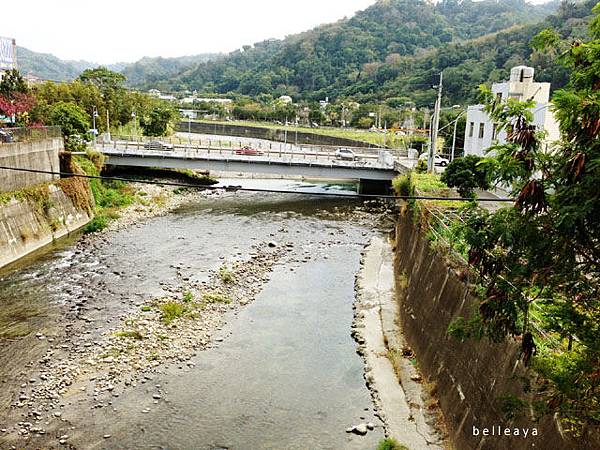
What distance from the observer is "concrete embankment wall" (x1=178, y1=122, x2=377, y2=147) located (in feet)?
267

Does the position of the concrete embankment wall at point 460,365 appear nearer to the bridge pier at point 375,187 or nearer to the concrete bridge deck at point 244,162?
the concrete bridge deck at point 244,162

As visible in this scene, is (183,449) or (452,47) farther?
(452,47)

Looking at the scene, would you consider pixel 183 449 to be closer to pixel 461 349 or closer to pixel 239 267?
pixel 461 349

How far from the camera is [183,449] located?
1165 centimetres

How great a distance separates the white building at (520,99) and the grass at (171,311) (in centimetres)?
1789

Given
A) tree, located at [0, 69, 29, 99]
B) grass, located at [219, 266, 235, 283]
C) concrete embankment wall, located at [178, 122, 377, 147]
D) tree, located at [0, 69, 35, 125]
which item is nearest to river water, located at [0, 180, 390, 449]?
grass, located at [219, 266, 235, 283]

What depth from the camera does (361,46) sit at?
506 ft

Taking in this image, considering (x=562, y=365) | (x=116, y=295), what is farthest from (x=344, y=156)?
(x=562, y=365)

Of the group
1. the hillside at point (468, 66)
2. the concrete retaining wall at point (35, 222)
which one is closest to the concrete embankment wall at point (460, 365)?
the concrete retaining wall at point (35, 222)

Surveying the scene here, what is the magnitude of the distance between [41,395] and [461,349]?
10.8 meters

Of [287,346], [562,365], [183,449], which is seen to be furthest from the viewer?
[287,346]

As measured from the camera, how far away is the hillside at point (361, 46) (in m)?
145

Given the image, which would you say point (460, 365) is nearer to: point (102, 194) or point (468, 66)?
point (102, 194)

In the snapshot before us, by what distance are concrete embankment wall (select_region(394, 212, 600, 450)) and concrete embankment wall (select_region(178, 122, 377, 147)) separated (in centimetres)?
5970
